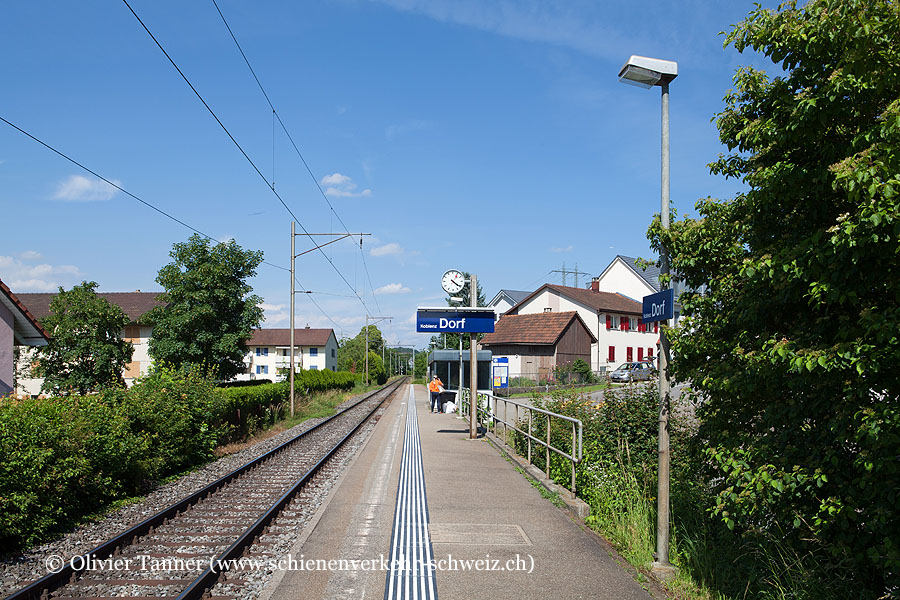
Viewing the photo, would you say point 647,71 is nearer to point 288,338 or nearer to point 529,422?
point 529,422

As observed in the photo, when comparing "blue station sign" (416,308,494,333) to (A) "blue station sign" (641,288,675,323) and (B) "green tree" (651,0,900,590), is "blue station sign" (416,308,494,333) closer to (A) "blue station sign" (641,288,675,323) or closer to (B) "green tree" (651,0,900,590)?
(A) "blue station sign" (641,288,675,323)

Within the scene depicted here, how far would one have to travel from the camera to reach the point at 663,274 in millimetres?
6500

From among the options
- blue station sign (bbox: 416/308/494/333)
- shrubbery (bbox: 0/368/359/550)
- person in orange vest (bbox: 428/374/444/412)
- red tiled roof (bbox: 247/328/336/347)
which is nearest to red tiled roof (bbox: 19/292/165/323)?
red tiled roof (bbox: 247/328/336/347)

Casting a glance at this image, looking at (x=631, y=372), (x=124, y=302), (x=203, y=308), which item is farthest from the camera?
(x=124, y=302)

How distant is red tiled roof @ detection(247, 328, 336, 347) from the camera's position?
309 feet

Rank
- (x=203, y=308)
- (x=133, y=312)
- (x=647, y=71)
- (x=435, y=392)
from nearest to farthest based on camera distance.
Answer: (x=647, y=71), (x=435, y=392), (x=203, y=308), (x=133, y=312)

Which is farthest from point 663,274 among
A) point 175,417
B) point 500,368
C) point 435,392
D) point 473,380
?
point 500,368

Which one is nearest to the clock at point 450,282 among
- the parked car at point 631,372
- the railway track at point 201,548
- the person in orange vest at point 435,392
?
the railway track at point 201,548

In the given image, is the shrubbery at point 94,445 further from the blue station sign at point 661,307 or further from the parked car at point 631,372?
the parked car at point 631,372

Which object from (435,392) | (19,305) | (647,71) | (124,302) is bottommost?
(435,392)

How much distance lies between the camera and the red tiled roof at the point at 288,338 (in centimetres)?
9425

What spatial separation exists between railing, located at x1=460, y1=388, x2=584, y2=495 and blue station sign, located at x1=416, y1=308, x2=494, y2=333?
6.93ft

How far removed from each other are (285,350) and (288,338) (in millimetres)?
5944

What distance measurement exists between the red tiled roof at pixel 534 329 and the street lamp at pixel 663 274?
43.7 m
